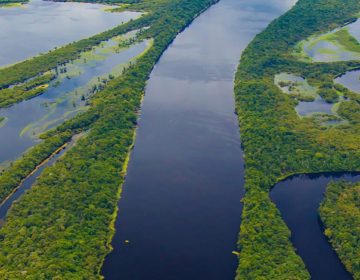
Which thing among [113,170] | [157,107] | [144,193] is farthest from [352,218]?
[157,107]

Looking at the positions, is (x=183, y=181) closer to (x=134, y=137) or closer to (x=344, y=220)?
(x=134, y=137)

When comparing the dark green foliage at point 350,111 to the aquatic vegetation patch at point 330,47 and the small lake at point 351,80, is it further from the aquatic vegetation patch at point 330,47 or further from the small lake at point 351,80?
the aquatic vegetation patch at point 330,47

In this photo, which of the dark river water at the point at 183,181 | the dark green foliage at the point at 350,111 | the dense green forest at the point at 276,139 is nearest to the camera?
the dense green forest at the point at 276,139

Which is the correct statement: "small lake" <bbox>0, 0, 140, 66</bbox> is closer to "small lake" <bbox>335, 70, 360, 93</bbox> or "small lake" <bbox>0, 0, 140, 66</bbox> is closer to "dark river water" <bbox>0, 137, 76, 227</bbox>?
"dark river water" <bbox>0, 137, 76, 227</bbox>

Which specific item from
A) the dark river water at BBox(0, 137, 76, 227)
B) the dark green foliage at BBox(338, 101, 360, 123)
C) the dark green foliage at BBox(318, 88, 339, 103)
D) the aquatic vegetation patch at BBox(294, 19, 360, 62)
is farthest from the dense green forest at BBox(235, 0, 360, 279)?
the dark river water at BBox(0, 137, 76, 227)

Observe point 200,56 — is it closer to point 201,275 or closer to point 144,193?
point 144,193

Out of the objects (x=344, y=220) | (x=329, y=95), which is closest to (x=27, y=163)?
(x=344, y=220)

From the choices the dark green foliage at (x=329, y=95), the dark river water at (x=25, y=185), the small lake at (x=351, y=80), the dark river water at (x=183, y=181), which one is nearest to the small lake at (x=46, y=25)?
the dark river water at (x=183, y=181)
